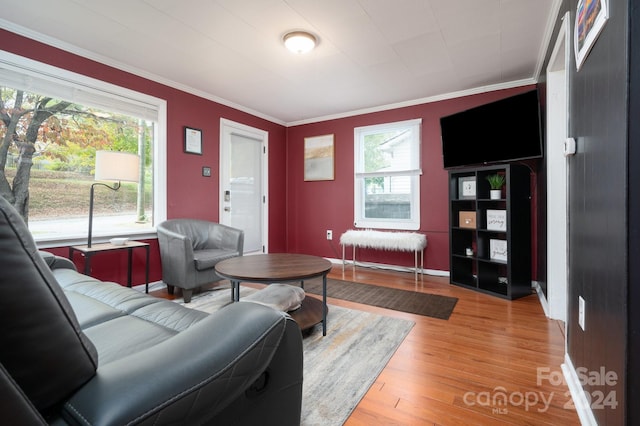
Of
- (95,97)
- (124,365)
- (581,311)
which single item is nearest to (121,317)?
(124,365)

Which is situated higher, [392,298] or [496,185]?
[496,185]

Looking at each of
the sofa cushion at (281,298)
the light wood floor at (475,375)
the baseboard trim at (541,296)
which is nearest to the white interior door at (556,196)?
the baseboard trim at (541,296)

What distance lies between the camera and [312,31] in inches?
99.1

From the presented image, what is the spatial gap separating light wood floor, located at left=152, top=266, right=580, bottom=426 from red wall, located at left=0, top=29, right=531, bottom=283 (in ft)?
5.57

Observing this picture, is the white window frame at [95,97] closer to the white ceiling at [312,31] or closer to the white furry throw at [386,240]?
the white ceiling at [312,31]

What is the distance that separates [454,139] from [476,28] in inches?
50.1

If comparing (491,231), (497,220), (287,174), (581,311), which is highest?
(287,174)

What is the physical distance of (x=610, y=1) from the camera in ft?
3.44

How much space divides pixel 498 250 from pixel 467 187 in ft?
2.58

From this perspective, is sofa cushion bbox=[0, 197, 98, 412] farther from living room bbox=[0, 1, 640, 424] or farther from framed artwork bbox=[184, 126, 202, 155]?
framed artwork bbox=[184, 126, 202, 155]

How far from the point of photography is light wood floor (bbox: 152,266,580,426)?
1.42m

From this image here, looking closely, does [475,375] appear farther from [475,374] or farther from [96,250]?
[96,250]

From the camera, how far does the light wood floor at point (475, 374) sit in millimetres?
1424

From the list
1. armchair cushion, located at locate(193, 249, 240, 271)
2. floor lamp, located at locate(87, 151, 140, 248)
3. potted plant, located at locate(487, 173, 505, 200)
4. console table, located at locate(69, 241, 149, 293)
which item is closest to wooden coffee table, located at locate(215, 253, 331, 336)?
armchair cushion, located at locate(193, 249, 240, 271)
